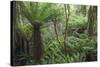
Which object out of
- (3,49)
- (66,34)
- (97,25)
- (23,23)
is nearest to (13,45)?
(3,49)

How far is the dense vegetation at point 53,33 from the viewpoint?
2314 millimetres

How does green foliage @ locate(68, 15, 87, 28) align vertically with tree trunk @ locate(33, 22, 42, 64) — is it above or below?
above

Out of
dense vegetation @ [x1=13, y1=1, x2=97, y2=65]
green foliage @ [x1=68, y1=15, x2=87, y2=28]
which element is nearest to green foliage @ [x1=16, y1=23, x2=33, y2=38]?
dense vegetation @ [x1=13, y1=1, x2=97, y2=65]

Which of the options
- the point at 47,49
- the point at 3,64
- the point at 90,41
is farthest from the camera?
the point at 90,41

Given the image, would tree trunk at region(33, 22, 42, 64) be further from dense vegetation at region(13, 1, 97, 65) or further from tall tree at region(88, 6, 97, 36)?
tall tree at region(88, 6, 97, 36)

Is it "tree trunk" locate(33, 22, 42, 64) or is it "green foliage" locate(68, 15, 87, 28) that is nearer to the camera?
"tree trunk" locate(33, 22, 42, 64)

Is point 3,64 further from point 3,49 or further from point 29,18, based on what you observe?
point 29,18

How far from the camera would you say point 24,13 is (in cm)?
232

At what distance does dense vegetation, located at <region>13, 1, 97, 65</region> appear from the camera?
2.31 meters

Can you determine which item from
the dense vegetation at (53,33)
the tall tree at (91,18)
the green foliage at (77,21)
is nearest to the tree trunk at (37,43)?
the dense vegetation at (53,33)

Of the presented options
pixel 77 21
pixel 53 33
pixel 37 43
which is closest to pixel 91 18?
pixel 77 21

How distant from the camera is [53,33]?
243 cm

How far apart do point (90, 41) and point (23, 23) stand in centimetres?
81

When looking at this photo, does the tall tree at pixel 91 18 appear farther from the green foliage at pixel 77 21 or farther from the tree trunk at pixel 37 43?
the tree trunk at pixel 37 43
